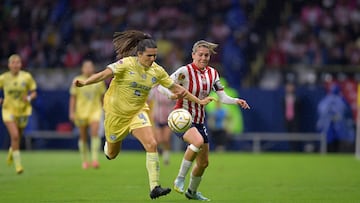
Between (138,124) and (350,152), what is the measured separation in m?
17.6

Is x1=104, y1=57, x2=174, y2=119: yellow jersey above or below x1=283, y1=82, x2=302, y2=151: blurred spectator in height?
above

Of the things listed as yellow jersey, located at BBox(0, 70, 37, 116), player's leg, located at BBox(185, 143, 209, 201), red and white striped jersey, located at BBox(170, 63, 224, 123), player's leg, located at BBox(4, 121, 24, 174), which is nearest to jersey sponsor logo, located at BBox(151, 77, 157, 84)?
red and white striped jersey, located at BBox(170, 63, 224, 123)

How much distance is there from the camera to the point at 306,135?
1141 inches

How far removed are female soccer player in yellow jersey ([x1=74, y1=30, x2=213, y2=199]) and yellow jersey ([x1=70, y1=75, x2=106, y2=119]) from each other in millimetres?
7869

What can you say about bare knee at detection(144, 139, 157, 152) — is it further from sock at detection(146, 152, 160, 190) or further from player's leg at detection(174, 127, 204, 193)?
player's leg at detection(174, 127, 204, 193)

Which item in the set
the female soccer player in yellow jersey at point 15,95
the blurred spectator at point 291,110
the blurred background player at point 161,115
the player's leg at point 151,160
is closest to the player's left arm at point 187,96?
the player's leg at point 151,160

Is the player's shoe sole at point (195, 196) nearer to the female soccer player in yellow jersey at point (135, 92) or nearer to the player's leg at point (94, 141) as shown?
the female soccer player in yellow jersey at point (135, 92)

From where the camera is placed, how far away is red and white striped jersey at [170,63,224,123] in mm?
12578

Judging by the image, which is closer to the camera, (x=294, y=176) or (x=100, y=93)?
(x=294, y=176)

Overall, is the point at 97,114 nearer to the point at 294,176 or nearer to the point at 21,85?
the point at 21,85

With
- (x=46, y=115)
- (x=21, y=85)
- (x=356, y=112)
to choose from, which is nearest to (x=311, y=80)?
(x=356, y=112)

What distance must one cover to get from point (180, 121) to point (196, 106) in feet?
2.03

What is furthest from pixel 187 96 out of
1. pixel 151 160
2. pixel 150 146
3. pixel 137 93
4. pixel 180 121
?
pixel 151 160

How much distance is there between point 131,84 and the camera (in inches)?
478
